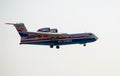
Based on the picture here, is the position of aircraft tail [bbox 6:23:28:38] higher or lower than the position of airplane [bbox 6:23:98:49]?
higher

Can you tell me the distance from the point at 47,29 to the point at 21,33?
A: 10.1 meters

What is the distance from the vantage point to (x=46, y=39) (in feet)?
322

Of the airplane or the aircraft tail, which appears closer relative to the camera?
the airplane

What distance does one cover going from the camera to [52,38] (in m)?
97.8

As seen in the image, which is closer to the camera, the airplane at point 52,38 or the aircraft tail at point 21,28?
the airplane at point 52,38

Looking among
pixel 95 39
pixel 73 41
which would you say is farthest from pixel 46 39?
pixel 95 39

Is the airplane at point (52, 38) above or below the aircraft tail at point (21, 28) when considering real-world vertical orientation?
below

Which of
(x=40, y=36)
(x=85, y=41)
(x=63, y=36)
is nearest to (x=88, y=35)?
(x=85, y=41)

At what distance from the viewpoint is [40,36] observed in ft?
324

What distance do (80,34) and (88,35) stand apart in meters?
3.02

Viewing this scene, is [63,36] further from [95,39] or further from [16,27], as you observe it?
[16,27]

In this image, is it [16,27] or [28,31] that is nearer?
[28,31]

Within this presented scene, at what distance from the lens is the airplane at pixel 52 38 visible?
316ft

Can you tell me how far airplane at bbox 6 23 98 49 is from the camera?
316ft
